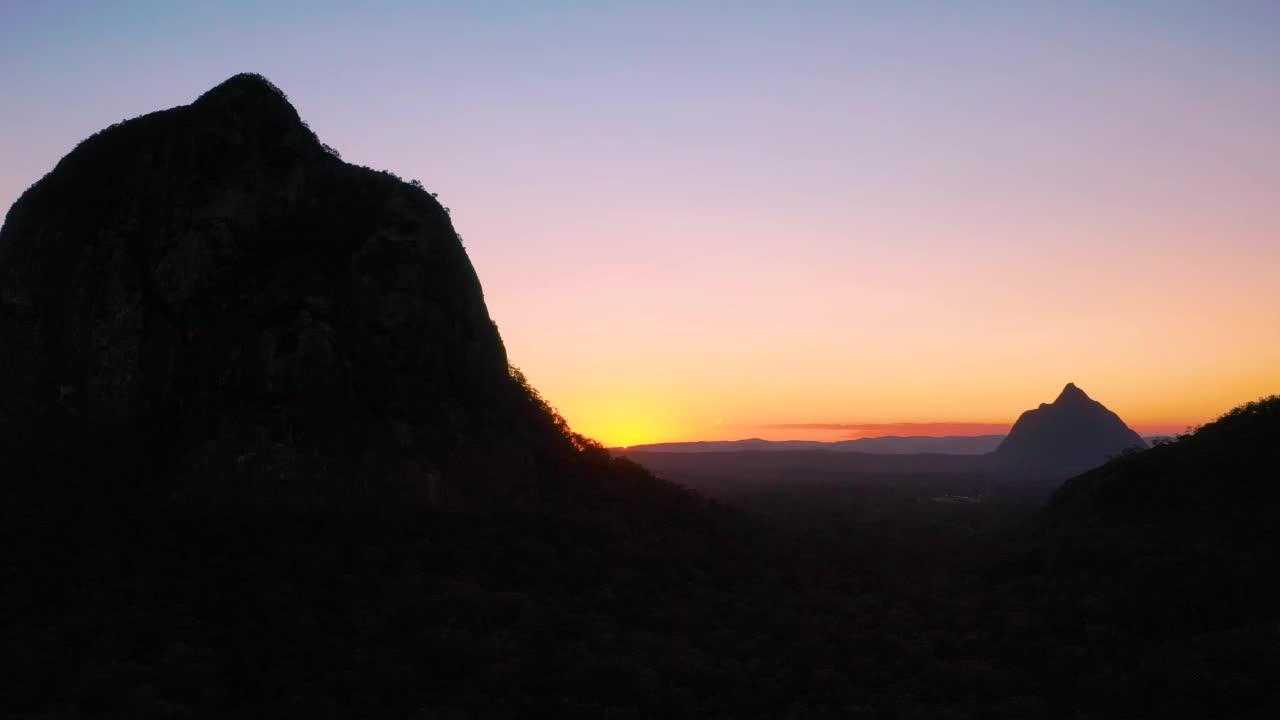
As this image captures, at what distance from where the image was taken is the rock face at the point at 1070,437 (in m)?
152

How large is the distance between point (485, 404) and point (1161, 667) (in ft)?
75.6

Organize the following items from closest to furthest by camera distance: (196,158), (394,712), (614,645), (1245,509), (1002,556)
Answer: (394,712) → (614,645) → (196,158) → (1245,509) → (1002,556)

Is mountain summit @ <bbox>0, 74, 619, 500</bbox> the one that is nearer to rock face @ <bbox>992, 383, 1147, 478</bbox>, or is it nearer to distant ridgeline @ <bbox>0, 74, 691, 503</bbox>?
distant ridgeline @ <bbox>0, 74, 691, 503</bbox>

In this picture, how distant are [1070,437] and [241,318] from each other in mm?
168599

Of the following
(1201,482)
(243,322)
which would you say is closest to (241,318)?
(243,322)

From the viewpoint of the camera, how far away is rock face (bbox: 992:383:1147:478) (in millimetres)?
151625

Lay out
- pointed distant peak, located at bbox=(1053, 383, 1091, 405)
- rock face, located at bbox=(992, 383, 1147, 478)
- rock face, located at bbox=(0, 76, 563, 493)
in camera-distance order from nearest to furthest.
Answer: rock face, located at bbox=(0, 76, 563, 493), rock face, located at bbox=(992, 383, 1147, 478), pointed distant peak, located at bbox=(1053, 383, 1091, 405)

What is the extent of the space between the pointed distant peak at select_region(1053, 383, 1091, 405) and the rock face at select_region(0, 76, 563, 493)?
165 m

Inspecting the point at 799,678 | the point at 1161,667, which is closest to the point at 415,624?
the point at 799,678

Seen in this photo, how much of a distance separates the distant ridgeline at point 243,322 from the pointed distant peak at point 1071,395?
16489 cm

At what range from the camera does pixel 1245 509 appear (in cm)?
3134

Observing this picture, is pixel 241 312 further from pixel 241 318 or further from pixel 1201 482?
pixel 1201 482

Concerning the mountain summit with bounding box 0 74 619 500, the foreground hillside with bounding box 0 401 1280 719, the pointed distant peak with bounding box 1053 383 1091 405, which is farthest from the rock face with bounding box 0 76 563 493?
the pointed distant peak with bounding box 1053 383 1091 405

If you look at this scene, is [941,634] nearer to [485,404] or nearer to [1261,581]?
[1261,581]
